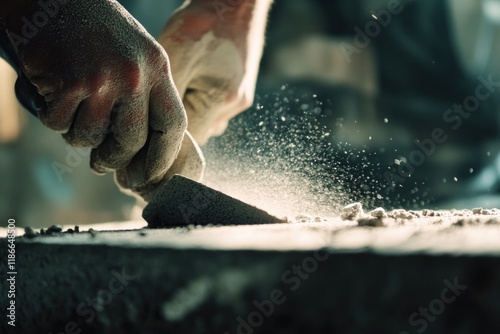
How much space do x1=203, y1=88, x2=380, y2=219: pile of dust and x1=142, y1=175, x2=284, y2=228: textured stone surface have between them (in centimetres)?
35

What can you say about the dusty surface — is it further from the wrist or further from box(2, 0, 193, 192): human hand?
the wrist

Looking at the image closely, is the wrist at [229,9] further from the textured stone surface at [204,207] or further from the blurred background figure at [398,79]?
Answer: the blurred background figure at [398,79]

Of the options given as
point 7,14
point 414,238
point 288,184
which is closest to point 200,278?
point 414,238

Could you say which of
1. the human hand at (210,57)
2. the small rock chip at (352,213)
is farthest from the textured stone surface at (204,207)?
the human hand at (210,57)

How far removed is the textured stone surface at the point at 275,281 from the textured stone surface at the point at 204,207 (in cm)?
21

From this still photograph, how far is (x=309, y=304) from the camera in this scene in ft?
1.53

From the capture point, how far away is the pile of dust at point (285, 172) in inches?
54.1

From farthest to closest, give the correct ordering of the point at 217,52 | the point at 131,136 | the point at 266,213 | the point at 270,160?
the point at 217,52 < the point at 270,160 < the point at 131,136 < the point at 266,213

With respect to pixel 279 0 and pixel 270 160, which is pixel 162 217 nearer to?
pixel 270 160

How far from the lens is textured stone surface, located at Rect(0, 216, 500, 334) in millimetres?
419

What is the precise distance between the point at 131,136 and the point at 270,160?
0.56m

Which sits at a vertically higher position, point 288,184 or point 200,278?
point 200,278

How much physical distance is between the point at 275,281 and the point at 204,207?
40 centimetres

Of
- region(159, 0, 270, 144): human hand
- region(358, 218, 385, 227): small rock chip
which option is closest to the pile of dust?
region(159, 0, 270, 144): human hand
